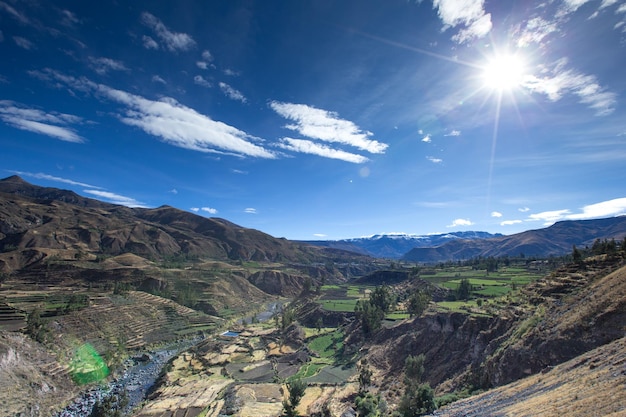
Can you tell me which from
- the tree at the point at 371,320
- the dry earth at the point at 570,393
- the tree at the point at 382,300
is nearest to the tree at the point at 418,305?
the tree at the point at 371,320

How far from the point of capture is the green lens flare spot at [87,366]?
59688 millimetres

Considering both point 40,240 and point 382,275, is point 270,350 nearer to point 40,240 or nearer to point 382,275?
point 382,275

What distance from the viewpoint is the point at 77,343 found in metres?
71.1

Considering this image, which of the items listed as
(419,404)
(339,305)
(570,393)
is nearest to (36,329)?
(419,404)

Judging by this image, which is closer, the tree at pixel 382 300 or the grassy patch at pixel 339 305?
the tree at pixel 382 300

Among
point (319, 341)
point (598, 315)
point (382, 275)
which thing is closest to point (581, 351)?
point (598, 315)

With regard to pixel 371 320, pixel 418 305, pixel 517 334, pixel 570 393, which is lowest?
pixel 371 320

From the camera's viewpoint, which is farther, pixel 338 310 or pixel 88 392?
pixel 338 310

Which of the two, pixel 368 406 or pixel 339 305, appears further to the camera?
pixel 339 305

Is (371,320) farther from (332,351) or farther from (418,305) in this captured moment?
(332,351)

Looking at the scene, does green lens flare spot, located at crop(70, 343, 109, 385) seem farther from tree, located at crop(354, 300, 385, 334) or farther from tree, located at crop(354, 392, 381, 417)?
tree, located at crop(354, 300, 385, 334)

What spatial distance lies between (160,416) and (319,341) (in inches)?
1760

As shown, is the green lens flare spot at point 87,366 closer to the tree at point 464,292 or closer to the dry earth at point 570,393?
the dry earth at point 570,393

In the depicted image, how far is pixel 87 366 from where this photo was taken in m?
63.6
